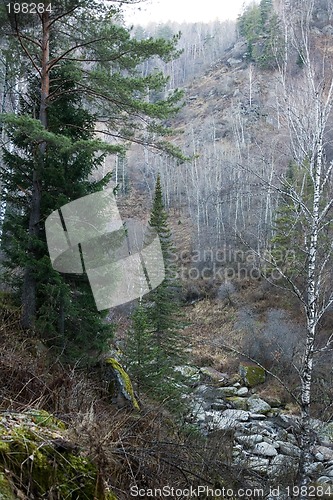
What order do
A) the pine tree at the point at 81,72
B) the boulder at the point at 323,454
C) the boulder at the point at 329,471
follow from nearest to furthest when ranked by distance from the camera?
the pine tree at the point at 81,72 < the boulder at the point at 329,471 < the boulder at the point at 323,454

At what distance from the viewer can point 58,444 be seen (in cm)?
234

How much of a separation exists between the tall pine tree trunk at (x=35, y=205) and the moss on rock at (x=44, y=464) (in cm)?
415

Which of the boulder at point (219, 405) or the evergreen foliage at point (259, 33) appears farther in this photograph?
the evergreen foliage at point (259, 33)

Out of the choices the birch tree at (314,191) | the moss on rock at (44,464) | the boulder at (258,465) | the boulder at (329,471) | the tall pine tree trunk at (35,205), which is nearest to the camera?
the moss on rock at (44,464)

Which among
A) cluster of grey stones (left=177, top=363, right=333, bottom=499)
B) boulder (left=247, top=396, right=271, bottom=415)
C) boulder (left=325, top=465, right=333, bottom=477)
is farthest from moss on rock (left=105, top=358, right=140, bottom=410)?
boulder (left=247, top=396, right=271, bottom=415)

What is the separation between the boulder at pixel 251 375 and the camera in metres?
13.9

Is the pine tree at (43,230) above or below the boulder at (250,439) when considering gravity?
above

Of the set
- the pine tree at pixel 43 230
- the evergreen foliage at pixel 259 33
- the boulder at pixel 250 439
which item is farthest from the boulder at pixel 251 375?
the evergreen foliage at pixel 259 33

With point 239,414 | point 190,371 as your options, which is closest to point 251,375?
point 190,371

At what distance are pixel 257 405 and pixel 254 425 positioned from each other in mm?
1647

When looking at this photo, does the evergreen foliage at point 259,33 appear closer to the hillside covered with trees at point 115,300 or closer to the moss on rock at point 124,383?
the hillside covered with trees at point 115,300

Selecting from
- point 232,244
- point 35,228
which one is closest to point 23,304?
point 35,228

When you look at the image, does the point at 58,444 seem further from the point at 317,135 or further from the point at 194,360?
the point at 194,360

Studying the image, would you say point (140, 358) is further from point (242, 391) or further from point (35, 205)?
point (242, 391)
